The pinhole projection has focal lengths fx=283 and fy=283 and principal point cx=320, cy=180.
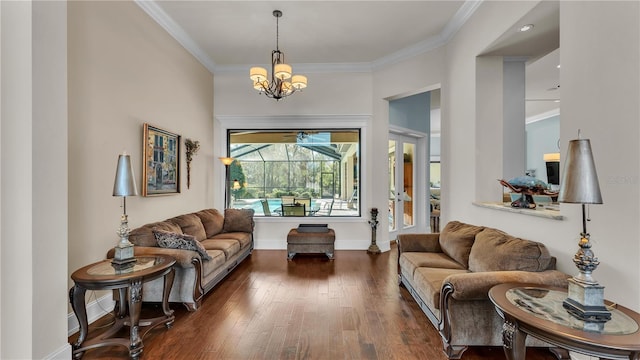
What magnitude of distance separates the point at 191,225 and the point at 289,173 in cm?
241

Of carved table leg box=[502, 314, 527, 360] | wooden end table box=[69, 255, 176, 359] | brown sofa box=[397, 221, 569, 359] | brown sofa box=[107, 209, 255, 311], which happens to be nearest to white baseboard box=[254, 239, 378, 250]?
brown sofa box=[107, 209, 255, 311]

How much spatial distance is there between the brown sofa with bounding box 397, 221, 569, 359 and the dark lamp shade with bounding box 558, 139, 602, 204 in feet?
3.01

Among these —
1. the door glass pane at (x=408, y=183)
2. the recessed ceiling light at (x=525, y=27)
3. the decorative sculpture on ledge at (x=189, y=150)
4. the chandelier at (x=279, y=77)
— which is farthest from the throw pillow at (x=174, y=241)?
the door glass pane at (x=408, y=183)

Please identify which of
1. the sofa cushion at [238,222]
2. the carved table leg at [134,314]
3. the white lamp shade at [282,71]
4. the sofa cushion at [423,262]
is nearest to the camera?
the carved table leg at [134,314]

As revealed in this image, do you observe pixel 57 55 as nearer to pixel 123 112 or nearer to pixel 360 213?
pixel 123 112

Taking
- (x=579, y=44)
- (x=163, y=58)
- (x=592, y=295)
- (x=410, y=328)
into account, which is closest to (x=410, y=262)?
(x=410, y=328)

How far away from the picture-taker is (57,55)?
1960 mm

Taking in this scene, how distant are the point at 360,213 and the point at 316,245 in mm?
1266

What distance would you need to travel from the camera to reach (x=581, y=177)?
4.91 feet

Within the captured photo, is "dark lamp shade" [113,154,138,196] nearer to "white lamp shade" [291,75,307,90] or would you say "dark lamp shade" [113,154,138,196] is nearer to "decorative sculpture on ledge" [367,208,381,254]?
"white lamp shade" [291,75,307,90]

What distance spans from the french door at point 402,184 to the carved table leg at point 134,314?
16.9ft

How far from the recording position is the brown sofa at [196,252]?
9.70 feet

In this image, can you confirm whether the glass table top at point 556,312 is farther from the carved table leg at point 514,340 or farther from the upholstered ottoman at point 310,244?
the upholstered ottoman at point 310,244

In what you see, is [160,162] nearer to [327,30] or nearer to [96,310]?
[96,310]
